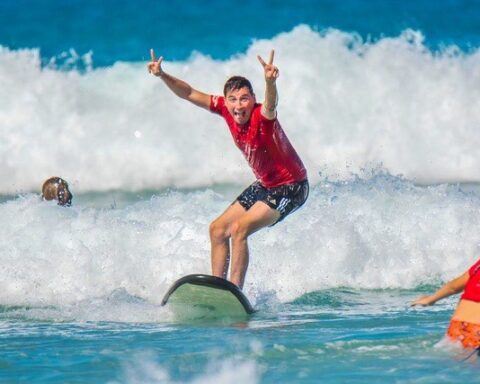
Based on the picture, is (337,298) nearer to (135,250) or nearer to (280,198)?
(280,198)

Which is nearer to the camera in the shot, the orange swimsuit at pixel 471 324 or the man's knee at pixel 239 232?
the orange swimsuit at pixel 471 324

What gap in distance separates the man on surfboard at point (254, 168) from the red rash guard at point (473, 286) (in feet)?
9.22

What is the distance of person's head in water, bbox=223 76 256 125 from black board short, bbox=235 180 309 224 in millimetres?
664

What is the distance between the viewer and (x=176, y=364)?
5637mm

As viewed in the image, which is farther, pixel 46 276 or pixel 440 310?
pixel 46 276

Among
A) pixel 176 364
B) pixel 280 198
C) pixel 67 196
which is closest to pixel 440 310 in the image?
pixel 280 198

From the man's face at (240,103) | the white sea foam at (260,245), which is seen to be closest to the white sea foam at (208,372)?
the man's face at (240,103)

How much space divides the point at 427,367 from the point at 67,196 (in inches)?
289

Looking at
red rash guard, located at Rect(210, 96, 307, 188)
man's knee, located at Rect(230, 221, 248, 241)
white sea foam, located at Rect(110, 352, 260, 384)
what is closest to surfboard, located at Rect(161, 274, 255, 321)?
man's knee, located at Rect(230, 221, 248, 241)

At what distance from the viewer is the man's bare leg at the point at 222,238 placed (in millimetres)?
7969

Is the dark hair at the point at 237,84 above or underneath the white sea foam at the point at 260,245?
above

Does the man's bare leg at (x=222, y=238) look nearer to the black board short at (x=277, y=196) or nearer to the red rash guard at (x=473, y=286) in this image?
the black board short at (x=277, y=196)

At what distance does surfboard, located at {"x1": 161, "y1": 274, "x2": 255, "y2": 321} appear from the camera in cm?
767

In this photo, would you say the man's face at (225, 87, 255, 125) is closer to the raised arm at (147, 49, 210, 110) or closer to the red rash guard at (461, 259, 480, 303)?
the raised arm at (147, 49, 210, 110)
